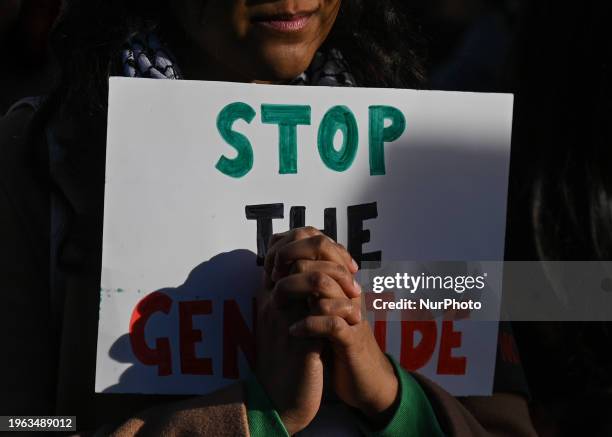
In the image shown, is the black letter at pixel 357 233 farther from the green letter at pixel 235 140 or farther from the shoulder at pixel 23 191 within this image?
the shoulder at pixel 23 191

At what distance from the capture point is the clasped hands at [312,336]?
118cm

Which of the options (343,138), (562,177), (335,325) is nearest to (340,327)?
(335,325)

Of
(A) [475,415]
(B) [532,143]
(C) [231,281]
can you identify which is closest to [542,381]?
(B) [532,143]

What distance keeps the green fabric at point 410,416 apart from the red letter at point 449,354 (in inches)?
4.1

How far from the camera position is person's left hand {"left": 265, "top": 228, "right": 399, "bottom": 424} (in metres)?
1.18

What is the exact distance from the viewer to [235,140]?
137 cm

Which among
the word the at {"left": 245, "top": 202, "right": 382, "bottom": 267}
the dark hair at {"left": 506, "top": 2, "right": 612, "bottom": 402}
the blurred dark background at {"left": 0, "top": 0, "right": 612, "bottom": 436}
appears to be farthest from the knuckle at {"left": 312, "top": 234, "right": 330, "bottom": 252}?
the dark hair at {"left": 506, "top": 2, "right": 612, "bottom": 402}

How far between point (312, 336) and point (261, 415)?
0.14 meters

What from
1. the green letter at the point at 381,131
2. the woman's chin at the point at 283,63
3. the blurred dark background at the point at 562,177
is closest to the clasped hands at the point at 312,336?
the green letter at the point at 381,131

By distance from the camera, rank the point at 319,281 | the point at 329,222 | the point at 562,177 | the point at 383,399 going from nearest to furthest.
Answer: the point at 319,281 → the point at 383,399 → the point at 329,222 → the point at 562,177

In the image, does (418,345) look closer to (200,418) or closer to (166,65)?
(200,418)

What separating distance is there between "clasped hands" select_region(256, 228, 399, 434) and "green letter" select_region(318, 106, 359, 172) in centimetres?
A: 19

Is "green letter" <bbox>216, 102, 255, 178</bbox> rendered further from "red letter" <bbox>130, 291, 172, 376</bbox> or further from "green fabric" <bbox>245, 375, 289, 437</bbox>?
"green fabric" <bbox>245, 375, 289, 437</bbox>

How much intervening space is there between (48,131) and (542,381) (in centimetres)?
136
